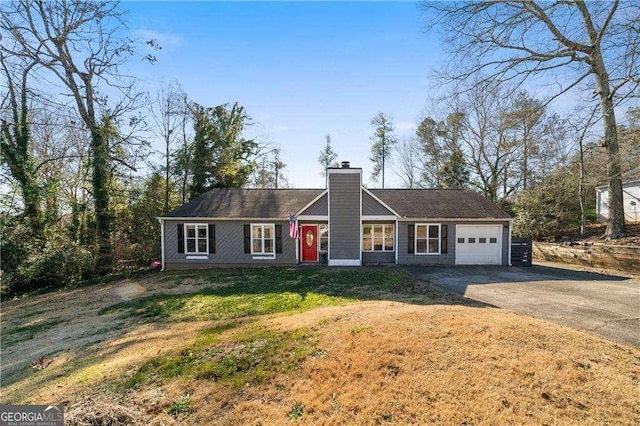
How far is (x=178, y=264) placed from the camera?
16438 millimetres

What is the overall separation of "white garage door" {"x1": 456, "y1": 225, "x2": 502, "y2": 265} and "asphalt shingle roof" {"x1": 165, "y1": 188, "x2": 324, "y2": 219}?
8603 millimetres

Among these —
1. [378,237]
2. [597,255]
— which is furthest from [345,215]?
[597,255]

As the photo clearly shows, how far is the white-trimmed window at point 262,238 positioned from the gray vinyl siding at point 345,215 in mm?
3210

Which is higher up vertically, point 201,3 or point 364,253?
point 201,3

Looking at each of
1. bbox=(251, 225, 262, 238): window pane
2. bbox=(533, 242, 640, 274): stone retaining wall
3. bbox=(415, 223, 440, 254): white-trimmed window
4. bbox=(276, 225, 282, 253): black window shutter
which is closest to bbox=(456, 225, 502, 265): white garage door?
bbox=(415, 223, 440, 254): white-trimmed window

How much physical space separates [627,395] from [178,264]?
17.1m

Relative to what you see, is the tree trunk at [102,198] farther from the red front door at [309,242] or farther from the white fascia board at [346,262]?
the white fascia board at [346,262]

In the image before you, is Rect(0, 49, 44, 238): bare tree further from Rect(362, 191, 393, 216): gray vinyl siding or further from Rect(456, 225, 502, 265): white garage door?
Rect(456, 225, 502, 265): white garage door

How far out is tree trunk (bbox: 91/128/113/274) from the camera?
17.5 m

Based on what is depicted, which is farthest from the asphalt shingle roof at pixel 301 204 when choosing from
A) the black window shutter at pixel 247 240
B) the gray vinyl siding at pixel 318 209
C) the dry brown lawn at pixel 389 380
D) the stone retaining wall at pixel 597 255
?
the dry brown lawn at pixel 389 380

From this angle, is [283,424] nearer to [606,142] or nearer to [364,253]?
[364,253]

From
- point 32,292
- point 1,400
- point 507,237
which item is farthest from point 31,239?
point 507,237

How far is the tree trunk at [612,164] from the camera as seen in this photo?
12852 millimetres

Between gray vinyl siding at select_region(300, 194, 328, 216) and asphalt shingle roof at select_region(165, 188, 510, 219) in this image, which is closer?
gray vinyl siding at select_region(300, 194, 328, 216)
